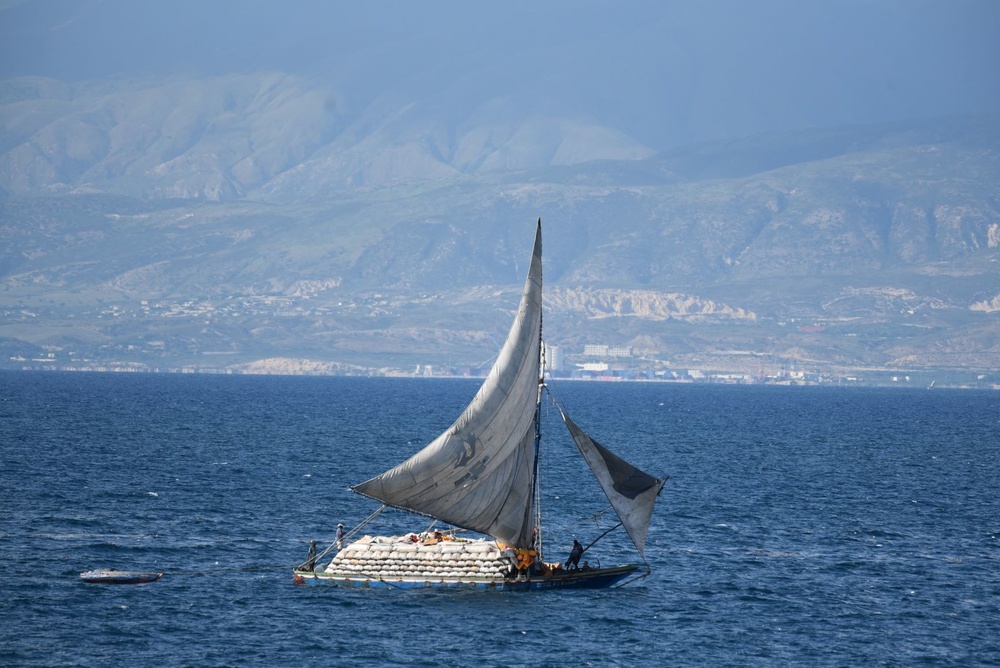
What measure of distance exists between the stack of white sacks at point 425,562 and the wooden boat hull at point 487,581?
128 mm

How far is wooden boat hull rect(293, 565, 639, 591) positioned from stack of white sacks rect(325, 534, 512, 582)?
5.0 inches

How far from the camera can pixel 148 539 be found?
87.9 m

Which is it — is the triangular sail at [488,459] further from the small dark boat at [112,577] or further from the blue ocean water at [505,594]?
the small dark boat at [112,577]

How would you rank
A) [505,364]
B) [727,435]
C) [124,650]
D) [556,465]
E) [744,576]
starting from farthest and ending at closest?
1. [727,435]
2. [556,465]
3. [744,576]
4. [505,364]
5. [124,650]

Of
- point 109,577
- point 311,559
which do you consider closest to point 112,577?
point 109,577

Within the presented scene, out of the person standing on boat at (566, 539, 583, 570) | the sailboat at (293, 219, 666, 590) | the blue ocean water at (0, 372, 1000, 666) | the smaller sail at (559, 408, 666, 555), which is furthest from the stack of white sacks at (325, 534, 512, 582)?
the smaller sail at (559, 408, 666, 555)

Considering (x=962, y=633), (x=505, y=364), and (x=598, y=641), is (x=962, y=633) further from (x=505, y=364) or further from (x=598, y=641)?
(x=505, y=364)

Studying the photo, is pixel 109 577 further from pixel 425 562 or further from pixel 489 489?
pixel 489 489

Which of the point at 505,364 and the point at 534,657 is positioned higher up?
the point at 505,364

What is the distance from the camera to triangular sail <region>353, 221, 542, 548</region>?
74.1 meters

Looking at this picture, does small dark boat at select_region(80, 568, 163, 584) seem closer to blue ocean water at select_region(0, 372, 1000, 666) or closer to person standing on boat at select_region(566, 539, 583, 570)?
blue ocean water at select_region(0, 372, 1000, 666)

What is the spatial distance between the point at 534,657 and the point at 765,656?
888 cm

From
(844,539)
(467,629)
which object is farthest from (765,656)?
(844,539)

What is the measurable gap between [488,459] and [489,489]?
51.0 inches
